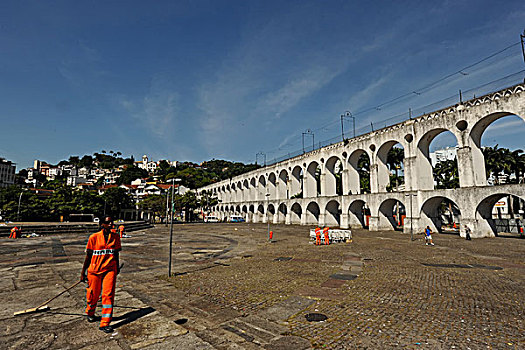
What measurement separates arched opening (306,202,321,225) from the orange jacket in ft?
133

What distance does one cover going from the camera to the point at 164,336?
458cm

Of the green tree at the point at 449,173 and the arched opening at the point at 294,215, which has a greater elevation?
the green tree at the point at 449,173

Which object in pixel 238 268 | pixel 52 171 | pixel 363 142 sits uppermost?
pixel 52 171

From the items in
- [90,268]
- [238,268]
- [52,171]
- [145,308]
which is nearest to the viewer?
[90,268]

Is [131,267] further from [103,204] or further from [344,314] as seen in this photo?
[103,204]

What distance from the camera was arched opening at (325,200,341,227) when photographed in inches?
1615

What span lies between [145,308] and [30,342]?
6.60 feet

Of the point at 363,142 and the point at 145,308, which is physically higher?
the point at 363,142

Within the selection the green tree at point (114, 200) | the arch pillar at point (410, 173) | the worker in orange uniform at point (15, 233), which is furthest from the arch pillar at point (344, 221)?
the green tree at point (114, 200)

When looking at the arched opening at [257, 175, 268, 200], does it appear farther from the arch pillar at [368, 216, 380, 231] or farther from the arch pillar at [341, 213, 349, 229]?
the arch pillar at [368, 216, 380, 231]

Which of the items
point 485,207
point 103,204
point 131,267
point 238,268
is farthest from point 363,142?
point 103,204

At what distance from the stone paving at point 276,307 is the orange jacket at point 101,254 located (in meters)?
A: 1.02

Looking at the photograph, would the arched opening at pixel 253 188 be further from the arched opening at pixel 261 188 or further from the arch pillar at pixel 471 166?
the arch pillar at pixel 471 166

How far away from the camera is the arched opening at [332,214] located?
41.0 metres
